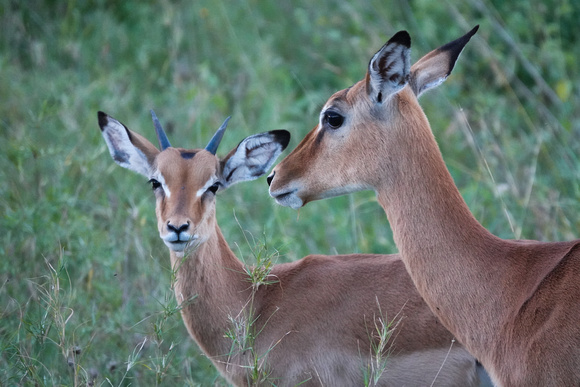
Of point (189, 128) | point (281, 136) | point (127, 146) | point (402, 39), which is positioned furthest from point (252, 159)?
point (189, 128)

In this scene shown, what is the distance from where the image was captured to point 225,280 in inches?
176

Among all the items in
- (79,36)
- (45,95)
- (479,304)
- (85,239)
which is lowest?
(479,304)

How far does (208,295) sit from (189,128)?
11.0 feet

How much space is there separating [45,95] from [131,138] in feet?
9.35

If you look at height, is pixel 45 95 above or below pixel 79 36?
below

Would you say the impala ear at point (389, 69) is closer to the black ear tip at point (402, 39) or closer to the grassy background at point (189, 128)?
the black ear tip at point (402, 39)

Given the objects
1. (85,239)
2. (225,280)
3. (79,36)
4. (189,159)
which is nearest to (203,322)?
(225,280)

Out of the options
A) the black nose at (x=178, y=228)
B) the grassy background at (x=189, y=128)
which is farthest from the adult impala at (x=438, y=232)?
the grassy background at (x=189, y=128)

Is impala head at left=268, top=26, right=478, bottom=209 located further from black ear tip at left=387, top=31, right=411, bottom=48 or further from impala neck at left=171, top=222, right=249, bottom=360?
impala neck at left=171, top=222, right=249, bottom=360

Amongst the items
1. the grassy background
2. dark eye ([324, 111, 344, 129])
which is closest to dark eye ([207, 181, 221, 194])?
the grassy background

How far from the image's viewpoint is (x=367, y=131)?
152 inches

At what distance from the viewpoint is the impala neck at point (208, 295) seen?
171 inches

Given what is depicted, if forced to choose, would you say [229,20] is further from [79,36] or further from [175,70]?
[79,36]

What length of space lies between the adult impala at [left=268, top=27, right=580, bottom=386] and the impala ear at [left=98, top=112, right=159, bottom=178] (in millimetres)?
1043
